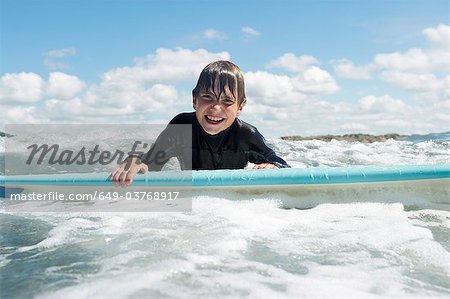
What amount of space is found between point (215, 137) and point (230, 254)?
233cm

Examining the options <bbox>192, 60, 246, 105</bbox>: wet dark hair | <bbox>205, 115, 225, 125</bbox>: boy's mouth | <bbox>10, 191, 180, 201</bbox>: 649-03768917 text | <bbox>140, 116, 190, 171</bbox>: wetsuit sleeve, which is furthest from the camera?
<bbox>140, 116, 190, 171</bbox>: wetsuit sleeve

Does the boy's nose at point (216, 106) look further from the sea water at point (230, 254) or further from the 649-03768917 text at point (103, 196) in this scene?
the sea water at point (230, 254)

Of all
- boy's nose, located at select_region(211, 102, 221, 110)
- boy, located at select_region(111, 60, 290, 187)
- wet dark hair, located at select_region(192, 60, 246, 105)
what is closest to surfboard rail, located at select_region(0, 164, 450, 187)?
boy, located at select_region(111, 60, 290, 187)

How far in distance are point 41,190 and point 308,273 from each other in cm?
334

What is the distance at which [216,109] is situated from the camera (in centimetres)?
418

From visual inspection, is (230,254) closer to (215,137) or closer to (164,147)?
(215,137)

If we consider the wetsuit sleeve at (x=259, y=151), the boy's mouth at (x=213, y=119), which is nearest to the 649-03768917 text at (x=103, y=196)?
the boy's mouth at (x=213, y=119)

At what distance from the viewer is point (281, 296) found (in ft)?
5.59

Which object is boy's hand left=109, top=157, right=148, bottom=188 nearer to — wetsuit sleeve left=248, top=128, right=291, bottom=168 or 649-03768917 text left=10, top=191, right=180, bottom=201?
649-03768917 text left=10, top=191, right=180, bottom=201

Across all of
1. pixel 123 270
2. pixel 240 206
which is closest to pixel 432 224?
pixel 240 206

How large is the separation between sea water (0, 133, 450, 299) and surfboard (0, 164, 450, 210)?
293 millimetres

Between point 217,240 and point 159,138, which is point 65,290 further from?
point 159,138

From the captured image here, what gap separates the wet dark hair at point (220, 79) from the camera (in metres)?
4.11

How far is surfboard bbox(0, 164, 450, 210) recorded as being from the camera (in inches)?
144
